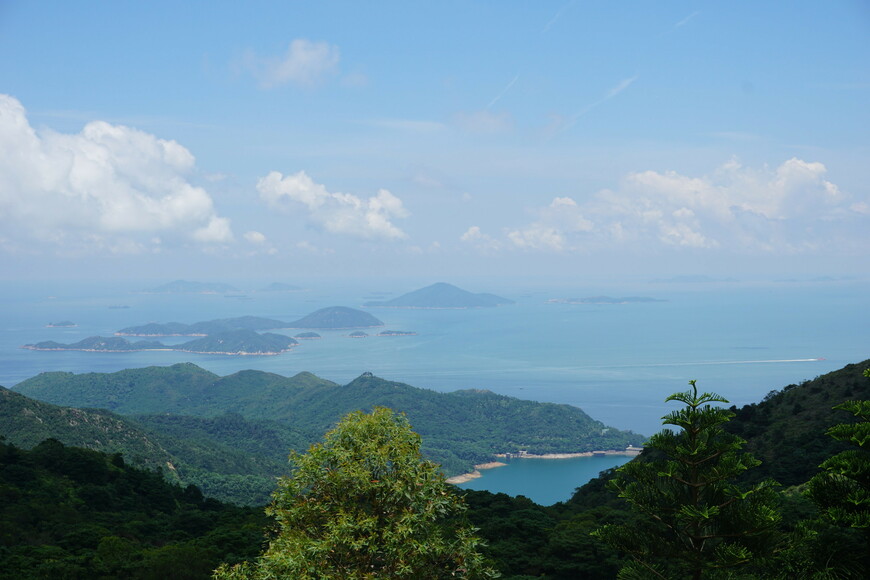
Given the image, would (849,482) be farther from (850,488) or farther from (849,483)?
(850,488)

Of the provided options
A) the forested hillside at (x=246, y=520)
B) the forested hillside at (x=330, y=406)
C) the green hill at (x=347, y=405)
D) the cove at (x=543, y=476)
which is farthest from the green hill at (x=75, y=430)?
the green hill at (x=347, y=405)

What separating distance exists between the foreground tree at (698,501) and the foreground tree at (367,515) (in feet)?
7.87

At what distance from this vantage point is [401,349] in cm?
19662

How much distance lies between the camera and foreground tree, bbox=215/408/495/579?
8.69 metres

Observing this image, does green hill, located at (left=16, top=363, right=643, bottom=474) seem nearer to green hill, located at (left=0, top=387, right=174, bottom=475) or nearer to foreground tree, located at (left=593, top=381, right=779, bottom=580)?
green hill, located at (left=0, top=387, right=174, bottom=475)

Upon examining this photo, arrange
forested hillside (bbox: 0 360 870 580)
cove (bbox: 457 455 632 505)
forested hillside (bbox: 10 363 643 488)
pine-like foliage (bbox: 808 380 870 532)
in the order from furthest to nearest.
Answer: forested hillside (bbox: 10 363 643 488) < cove (bbox: 457 455 632 505) < forested hillside (bbox: 0 360 870 580) < pine-like foliage (bbox: 808 380 870 532)

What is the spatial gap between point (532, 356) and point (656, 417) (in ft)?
238

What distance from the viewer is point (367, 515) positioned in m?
9.19

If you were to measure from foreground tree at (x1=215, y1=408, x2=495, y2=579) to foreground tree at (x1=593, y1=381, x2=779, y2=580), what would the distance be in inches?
94.4

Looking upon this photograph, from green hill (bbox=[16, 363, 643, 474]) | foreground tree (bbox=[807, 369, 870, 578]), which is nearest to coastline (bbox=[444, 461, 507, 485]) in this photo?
green hill (bbox=[16, 363, 643, 474])

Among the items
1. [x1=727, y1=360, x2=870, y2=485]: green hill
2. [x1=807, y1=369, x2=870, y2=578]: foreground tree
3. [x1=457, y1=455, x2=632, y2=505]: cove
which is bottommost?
[x1=457, y1=455, x2=632, y2=505]: cove

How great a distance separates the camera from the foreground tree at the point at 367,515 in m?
8.69

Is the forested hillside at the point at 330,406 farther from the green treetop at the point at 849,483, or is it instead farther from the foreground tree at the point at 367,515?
the green treetop at the point at 849,483

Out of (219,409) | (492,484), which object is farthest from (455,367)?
(492,484)
